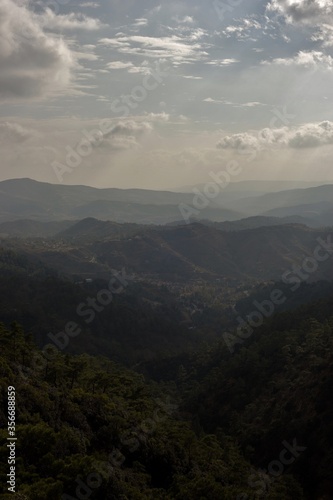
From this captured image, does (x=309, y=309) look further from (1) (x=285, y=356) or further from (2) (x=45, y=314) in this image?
(2) (x=45, y=314)

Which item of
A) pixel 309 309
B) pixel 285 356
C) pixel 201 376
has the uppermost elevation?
pixel 309 309

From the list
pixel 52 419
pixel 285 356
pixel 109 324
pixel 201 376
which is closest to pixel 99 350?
pixel 109 324

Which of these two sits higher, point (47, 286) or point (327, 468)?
point (47, 286)

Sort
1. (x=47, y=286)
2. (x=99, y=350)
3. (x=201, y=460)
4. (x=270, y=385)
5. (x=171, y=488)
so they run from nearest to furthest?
(x=171, y=488) → (x=201, y=460) → (x=270, y=385) → (x=99, y=350) → (x=47, y=286)

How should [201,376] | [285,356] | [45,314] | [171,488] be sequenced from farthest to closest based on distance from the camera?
[45,314], [201,376], [285,356], [171,488]

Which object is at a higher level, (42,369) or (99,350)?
(42,369)

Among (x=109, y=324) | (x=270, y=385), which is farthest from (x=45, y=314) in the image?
(x=270, y=385)

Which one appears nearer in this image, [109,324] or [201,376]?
[201,376]

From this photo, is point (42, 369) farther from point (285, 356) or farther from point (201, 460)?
point (285, 356)

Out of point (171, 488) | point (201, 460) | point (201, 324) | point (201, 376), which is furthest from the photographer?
point (201, 324)
